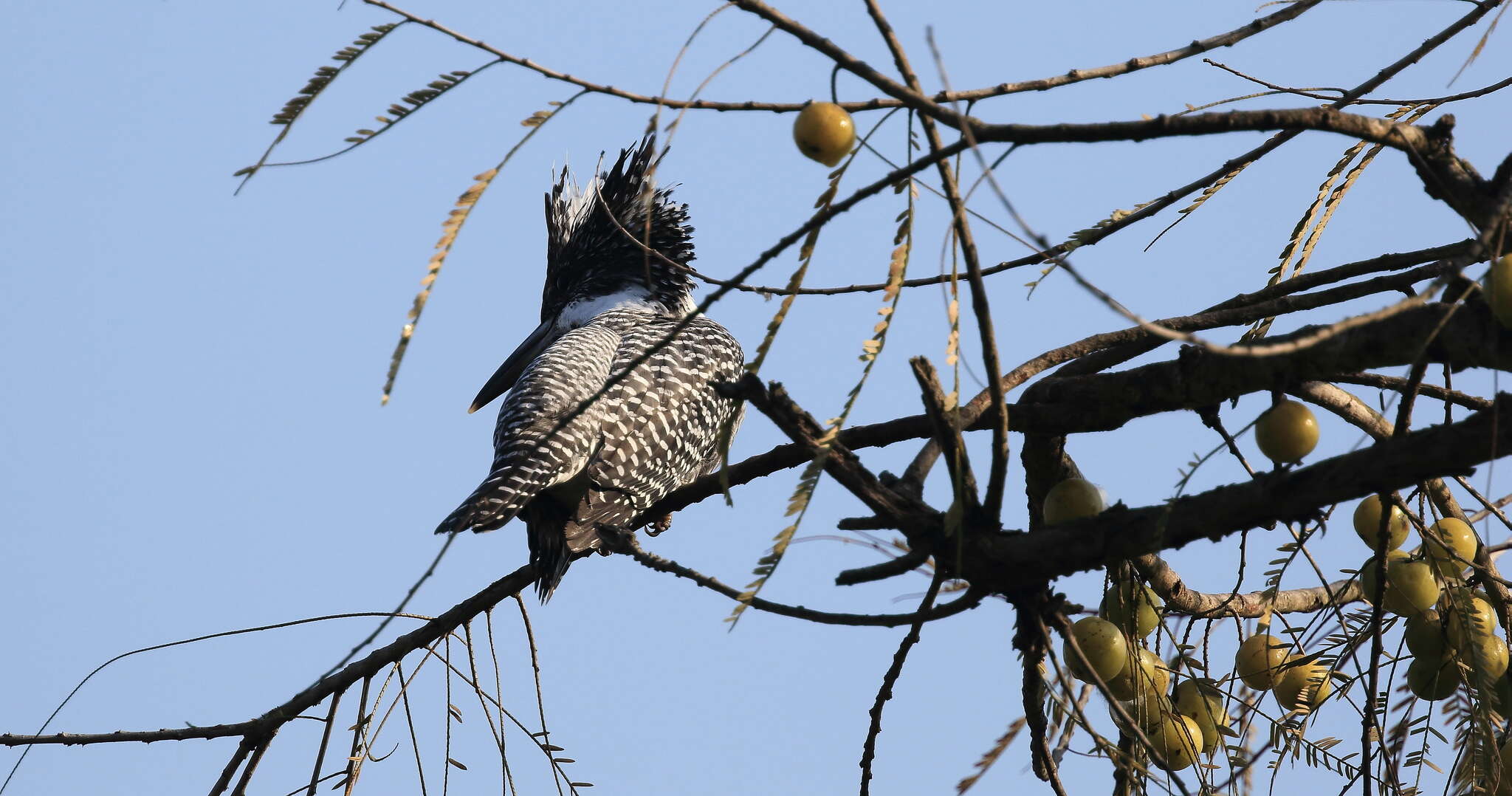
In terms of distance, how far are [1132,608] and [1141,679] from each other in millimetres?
148

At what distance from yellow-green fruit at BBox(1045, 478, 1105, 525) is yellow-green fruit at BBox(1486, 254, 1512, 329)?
865 millimetres

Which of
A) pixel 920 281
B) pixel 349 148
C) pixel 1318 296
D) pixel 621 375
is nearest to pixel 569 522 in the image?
pixel 920 281

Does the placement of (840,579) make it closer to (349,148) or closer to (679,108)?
(679,108)

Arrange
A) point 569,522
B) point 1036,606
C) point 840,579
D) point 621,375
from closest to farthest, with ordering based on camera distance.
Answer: point 621,375 → point 840,579 → point 1036,606 → point 569,522

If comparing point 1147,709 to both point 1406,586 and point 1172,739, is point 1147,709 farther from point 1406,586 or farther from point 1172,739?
point 1406,586

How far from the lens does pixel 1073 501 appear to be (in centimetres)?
261

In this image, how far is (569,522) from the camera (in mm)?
4988

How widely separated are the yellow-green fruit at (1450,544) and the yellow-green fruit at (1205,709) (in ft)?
1.61

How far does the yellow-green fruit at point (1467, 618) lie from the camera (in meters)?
2.23

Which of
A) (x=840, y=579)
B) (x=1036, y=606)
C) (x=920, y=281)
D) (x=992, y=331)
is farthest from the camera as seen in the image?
(x=920, y=281)

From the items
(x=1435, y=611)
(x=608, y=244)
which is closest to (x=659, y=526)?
(x=608, y=244)

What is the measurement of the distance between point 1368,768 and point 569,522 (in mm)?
3293

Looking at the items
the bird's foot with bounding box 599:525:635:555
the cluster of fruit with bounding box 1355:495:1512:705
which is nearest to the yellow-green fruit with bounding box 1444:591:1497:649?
the cluster of fruit with bounding box 1355:495:1512:705

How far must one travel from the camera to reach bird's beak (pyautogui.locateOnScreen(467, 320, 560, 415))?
7090 millimetres
